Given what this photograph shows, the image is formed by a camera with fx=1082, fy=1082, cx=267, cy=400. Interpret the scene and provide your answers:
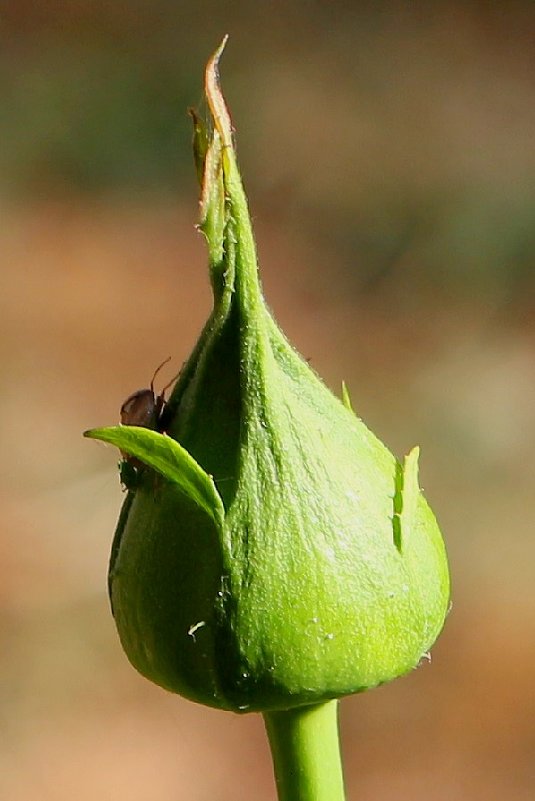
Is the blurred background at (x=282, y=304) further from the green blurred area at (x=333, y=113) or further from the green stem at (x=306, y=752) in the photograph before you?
the green stem at (x=306, y=752)

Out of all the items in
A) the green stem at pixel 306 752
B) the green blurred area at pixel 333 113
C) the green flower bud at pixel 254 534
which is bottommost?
the green stem at pixel 306 752

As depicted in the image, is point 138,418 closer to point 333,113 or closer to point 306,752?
point 306,752

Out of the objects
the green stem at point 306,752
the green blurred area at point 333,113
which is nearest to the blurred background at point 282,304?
the green blurred area at point 333,113

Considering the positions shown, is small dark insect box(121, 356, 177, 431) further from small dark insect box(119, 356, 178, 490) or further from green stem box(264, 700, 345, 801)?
green stem box(264, 700, 345, 801)

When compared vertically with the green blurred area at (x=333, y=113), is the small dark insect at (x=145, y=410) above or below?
below

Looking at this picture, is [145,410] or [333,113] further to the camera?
[333,113]

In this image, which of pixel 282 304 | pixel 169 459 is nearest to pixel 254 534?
pixel 169 459

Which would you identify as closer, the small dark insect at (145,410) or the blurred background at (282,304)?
the small dark insect at (145,410)

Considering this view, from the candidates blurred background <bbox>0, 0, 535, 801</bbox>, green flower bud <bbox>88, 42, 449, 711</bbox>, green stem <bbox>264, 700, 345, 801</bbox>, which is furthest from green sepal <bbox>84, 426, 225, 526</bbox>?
blurred background <bbox>0, 0, 535, 801</bbox>
